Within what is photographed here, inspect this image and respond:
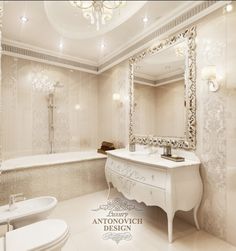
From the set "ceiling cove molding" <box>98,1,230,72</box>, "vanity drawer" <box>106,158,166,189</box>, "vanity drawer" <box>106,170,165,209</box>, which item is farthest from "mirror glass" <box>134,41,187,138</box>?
"vanity drawer" <box>106,170,165,209</box>

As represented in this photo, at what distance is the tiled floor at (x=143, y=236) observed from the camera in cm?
167

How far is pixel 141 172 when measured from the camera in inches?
78.9

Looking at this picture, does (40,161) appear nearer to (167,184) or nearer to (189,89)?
(167,184)

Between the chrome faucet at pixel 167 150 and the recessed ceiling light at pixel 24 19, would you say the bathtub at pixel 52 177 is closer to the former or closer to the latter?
the chrome faucet at pixel 167 150

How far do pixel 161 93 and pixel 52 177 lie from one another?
1.93m

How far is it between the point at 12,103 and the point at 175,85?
255 cm

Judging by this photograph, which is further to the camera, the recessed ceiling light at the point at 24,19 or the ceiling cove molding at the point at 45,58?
the ceiling cove molding at the point at 45,58

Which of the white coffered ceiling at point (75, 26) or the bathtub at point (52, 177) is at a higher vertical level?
the white coffered ceiling at point (75, 26)

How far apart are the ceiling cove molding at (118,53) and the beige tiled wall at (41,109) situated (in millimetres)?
115

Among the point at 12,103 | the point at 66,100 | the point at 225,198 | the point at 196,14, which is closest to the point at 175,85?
the point at 196,14

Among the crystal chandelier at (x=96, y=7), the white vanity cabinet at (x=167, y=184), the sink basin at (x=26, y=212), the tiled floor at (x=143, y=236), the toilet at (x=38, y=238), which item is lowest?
the tiled floor at (x=143, y=236)

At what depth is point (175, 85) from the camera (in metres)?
2.22

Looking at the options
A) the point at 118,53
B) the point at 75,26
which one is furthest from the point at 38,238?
the point at 118,53

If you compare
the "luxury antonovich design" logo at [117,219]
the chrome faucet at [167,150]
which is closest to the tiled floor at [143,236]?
the "luxury antonovich design" logo at [117,219]
